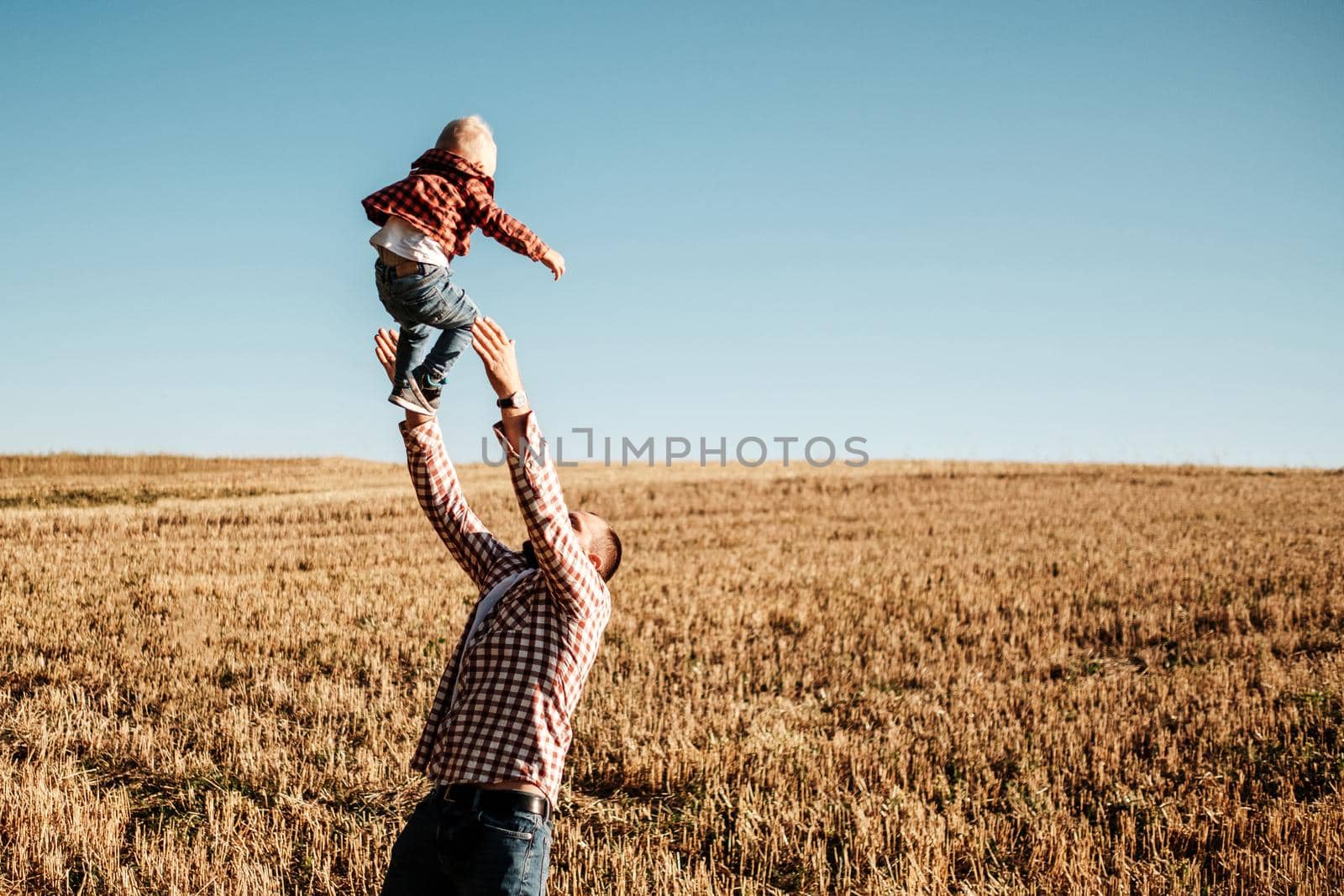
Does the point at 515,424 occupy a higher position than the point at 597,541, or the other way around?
the point at 515,424

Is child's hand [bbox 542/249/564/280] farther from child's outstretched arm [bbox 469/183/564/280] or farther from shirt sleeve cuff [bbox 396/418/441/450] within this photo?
shirt sleeve cuff [bbox 396/418/441/450]

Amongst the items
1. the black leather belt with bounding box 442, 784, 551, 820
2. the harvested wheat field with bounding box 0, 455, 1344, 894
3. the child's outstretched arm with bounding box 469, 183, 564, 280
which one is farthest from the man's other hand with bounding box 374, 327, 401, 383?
the harvested wheat field with bounding box 0, 455, 1344, 894

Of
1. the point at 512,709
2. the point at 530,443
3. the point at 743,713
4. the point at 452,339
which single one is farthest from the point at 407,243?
the point at 743,713

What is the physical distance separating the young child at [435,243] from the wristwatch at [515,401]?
1.16ft

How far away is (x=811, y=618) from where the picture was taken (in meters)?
10.8

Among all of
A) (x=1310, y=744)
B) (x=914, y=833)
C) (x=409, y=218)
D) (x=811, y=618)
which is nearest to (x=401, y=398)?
(x=409, y=218)

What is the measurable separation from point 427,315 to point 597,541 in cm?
92

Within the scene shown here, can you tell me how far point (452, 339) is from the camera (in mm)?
3029

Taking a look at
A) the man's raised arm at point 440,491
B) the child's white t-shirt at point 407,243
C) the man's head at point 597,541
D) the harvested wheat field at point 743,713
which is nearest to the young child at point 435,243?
the child's white t-shirt at point 407,243

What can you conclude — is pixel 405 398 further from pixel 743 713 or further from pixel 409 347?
pixel 743 713

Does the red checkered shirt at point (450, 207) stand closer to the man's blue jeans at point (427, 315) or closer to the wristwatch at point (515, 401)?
the man's blue jeans at point (427, 315)

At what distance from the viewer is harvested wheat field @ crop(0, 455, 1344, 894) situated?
519cm

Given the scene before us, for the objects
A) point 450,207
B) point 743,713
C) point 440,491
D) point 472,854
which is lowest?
point 743,713

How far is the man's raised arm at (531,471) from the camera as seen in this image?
2.74 meters
